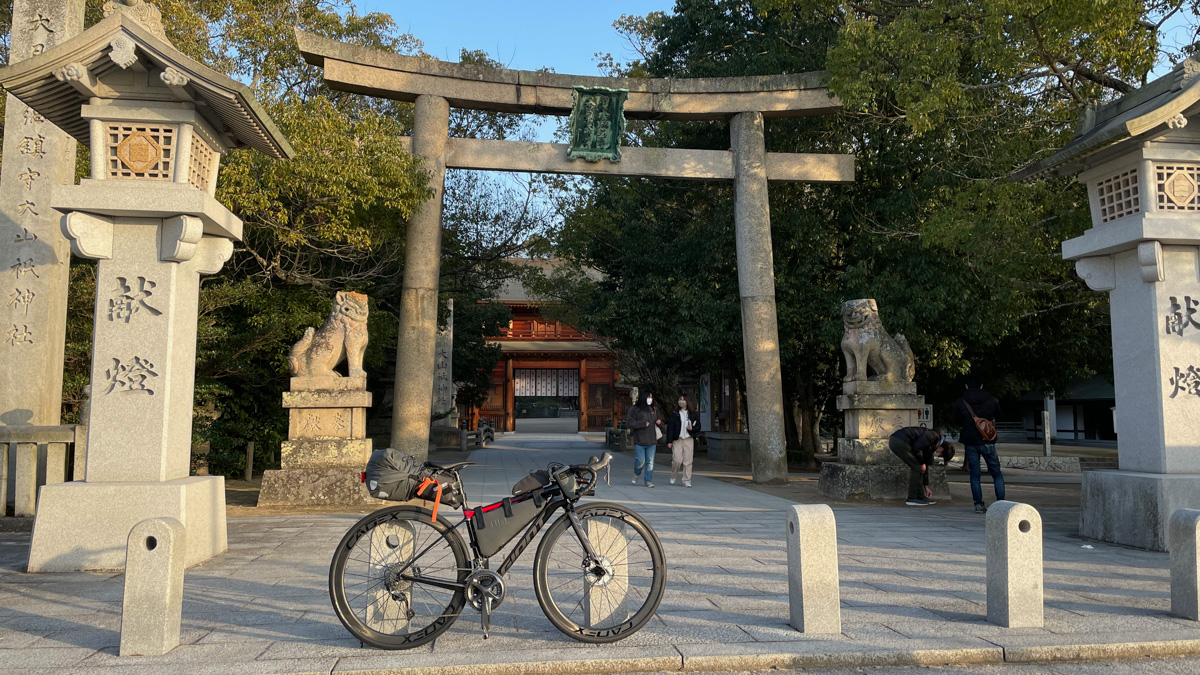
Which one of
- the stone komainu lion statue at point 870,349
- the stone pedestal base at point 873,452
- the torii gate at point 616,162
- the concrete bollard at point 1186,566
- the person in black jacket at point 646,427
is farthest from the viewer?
the person in black jacket at point 646,427

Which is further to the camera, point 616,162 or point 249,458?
point 249,458

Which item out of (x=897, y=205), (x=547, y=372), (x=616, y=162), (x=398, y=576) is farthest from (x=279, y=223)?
(x=547, y=372)

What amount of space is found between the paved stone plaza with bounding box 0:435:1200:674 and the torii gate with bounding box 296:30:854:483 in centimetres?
508

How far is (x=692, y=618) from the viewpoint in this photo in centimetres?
475

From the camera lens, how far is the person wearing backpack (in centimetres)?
952

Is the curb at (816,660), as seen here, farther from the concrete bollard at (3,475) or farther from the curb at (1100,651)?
the concrete bollard at (3,475)

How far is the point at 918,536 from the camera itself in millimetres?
7969

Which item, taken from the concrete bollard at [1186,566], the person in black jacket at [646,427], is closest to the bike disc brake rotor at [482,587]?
the concrete bollard at [1186,566]

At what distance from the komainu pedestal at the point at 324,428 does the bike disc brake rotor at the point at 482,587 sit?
6.30m

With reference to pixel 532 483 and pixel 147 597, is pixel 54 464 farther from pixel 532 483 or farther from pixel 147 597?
pixel 532 483

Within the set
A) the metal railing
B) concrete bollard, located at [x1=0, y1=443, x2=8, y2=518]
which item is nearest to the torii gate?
the metal railing

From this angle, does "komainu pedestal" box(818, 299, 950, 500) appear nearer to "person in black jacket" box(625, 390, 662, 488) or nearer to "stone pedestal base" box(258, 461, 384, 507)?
"person in black jacket" box(625, 390, 662, 488)

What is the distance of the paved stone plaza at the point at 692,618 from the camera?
4012 millimetres

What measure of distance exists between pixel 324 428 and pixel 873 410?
7.31 meters
